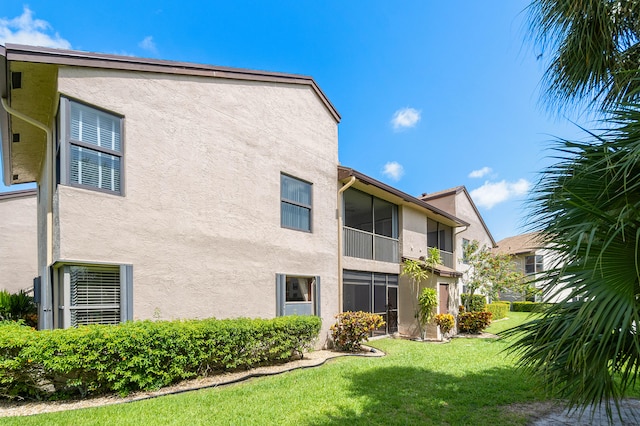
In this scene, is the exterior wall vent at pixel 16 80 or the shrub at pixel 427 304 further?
the shrub at pixel 427 304

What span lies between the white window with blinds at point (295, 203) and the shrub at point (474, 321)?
1044cm

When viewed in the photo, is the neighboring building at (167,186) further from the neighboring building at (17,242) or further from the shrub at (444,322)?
the shrub at (444,322)

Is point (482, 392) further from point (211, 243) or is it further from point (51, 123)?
point (51, 123)

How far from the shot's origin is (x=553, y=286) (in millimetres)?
3393

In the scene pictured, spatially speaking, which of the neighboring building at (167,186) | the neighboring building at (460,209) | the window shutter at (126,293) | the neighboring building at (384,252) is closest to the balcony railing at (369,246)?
the neighboring building at (384,252)

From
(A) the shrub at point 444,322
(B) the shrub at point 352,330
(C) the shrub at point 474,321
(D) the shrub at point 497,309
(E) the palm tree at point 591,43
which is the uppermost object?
(E) the palm tree at point 591,43

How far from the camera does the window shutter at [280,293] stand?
9.87 meters

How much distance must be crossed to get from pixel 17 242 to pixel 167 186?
1217 centimetres

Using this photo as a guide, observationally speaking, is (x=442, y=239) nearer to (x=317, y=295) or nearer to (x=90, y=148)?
(x=317, y=295)

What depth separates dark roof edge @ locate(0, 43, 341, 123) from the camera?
6.27 metres

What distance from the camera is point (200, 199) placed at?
841 centimetres

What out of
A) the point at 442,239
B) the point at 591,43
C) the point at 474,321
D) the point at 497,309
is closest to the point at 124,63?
the point at 591,43

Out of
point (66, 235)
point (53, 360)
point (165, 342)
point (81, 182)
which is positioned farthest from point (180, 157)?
point (53, 360)

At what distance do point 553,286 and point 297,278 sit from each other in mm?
8121
